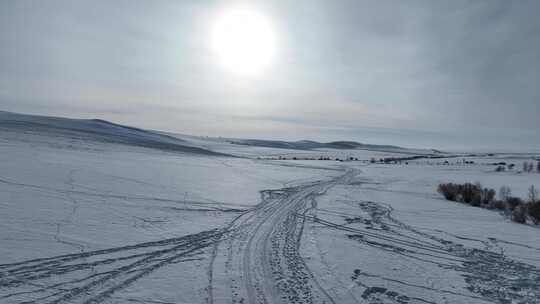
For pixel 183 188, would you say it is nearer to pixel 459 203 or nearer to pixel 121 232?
pixel 121 232

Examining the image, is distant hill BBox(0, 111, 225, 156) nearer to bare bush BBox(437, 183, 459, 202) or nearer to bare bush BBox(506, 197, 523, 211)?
bare bush BBox(437, 183, 459, 202)

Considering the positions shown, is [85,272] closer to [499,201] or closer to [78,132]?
[499,201]

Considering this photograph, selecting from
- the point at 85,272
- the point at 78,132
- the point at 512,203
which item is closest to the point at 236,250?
the point at 85,272

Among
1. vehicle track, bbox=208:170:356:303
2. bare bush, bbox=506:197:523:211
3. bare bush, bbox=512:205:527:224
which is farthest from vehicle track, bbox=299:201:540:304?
bare bush, bbox=506:197:523:211

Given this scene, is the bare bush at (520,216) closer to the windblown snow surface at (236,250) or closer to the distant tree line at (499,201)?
the distant tree line at (499,201)

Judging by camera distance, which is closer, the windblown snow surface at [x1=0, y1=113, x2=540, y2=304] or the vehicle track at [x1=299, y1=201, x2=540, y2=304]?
the windblown snow surface at [x1=0, y1=113, x2=540, y2=304]

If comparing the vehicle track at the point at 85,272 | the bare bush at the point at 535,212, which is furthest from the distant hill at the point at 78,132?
the bare bush at the point at 535,212
